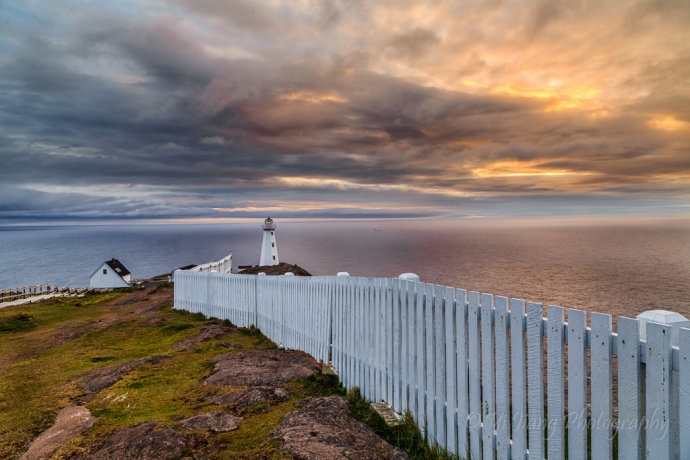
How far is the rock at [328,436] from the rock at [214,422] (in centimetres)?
64

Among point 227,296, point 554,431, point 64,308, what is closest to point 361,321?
point 554,431

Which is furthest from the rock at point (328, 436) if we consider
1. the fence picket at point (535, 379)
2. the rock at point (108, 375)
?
the rock at point (108, 375)

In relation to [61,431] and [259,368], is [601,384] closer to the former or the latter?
[259,368]

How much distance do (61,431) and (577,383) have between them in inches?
213

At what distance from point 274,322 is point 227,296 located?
3.45 metres

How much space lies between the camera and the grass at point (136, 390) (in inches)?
162

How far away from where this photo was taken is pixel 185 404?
16.7ft

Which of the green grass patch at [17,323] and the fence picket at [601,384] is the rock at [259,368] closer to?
the fence picket at [601,384]

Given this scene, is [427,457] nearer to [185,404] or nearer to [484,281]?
[185,404]

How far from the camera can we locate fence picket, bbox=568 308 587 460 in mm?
2701

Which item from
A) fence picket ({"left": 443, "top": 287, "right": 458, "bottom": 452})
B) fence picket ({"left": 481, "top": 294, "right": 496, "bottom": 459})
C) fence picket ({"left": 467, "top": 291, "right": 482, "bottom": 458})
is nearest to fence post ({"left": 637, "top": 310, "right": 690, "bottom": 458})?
fence picket ({"left": 481, "top": 294, "right": 496, "bottom": 459})

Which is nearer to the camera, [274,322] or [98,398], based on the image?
[98,398]

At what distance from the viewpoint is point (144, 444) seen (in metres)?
3.84

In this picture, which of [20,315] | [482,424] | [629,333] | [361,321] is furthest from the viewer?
[20,315]
